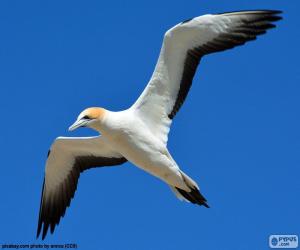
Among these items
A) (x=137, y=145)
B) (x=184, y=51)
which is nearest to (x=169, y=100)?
(x=184, y=51)

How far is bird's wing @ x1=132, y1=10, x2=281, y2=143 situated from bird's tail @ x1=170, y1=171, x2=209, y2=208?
0.94 meters

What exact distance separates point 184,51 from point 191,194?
8.77 feet

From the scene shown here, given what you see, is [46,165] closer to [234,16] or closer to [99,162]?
[99,162]

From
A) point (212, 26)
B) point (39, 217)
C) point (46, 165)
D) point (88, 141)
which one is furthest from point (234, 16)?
point (39, 217)

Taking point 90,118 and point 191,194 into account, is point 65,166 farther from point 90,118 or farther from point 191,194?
point 191,194

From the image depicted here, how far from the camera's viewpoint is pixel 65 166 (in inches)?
622

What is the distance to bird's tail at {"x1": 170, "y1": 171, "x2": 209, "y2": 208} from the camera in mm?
13925

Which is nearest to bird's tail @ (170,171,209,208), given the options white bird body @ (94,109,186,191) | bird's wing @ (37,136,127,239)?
white bird body @ (94,109,186,191)

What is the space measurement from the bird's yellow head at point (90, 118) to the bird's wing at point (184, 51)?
0.80 metres

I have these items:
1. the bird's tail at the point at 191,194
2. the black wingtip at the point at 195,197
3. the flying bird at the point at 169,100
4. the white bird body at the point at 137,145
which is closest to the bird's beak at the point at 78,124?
the flying bird at the point at 169,100

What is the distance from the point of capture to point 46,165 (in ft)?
51.3

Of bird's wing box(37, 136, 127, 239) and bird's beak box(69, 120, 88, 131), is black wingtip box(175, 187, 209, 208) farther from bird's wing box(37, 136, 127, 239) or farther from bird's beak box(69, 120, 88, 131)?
bird's beak box(69, 120, 88, 131)

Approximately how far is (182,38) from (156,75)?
82 centimetres

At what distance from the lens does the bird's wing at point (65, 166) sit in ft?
49.6
